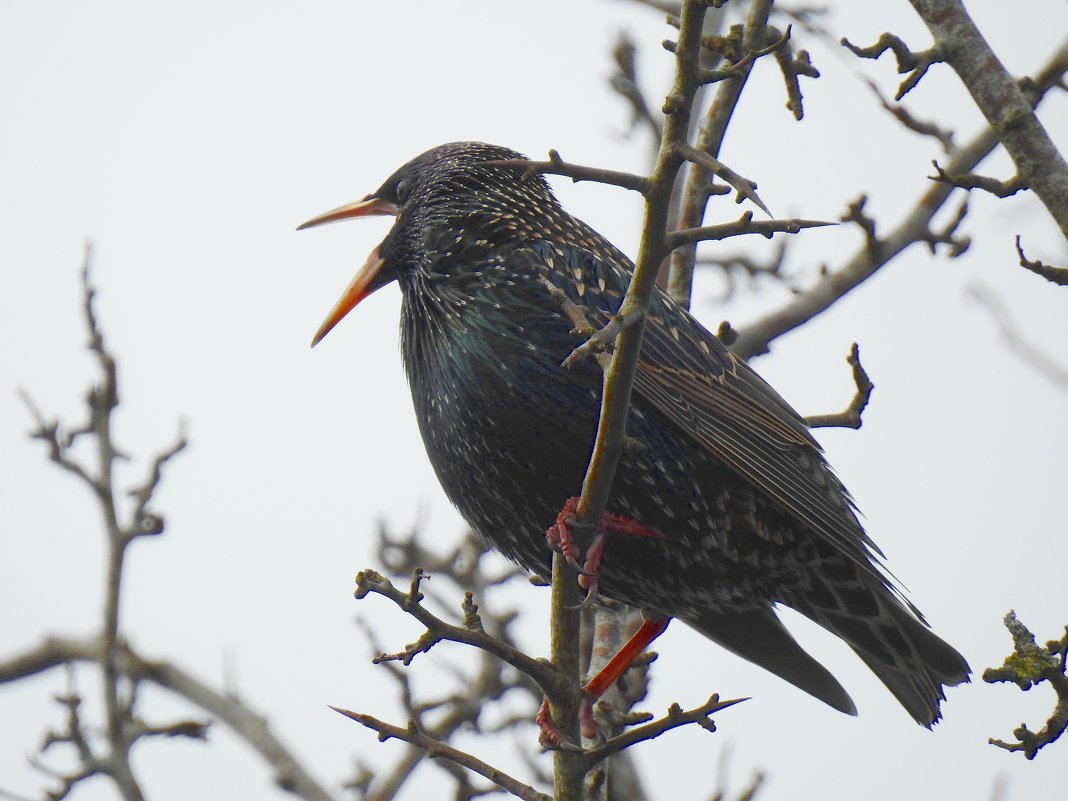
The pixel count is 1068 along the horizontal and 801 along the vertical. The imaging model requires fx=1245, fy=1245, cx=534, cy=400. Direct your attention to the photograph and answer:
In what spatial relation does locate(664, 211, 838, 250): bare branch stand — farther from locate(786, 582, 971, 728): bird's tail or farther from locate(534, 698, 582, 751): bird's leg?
locate(786, 582, 971, 728): bird's tail

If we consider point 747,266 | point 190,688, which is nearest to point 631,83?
point 747,266

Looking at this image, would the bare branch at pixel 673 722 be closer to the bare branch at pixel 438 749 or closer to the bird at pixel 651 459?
the bare branch at pixel 438 749

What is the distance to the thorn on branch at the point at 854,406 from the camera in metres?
3.79

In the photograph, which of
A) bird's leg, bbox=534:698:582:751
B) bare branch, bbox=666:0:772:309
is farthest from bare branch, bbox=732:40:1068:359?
bird's leg, bbox=534:698:582:751

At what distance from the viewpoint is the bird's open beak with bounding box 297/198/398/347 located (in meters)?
4.23

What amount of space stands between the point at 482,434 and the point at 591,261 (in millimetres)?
754

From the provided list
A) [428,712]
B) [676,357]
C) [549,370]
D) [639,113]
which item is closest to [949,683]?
[676,357]

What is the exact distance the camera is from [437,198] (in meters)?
4.34

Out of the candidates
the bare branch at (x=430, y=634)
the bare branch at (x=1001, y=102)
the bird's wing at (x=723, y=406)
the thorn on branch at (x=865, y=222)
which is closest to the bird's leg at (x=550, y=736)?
the bare branch at (x=430, y=634)

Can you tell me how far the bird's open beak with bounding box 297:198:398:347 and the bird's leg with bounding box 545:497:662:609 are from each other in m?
1.22

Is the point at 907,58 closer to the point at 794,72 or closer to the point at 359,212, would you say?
the point at 794,72

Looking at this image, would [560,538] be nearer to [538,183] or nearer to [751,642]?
[751,642]

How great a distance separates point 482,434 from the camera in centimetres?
344

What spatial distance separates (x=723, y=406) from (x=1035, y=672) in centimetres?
126
